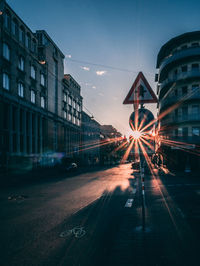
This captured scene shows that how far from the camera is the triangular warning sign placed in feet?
16.6

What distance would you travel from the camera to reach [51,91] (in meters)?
39.1

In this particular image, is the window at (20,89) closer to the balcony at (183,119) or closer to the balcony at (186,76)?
the balcony at (186,76)

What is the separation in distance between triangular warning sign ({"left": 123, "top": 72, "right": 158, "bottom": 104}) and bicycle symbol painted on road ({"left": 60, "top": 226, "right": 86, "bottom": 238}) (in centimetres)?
340

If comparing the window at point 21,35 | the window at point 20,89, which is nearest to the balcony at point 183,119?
the window at point 20,89

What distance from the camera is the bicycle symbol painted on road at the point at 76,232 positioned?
Answer: 5.24m

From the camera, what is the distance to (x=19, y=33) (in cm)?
2892

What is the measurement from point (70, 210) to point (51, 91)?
111 feet

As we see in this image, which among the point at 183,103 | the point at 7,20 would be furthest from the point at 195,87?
the point at 7,20

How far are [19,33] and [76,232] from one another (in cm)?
2970

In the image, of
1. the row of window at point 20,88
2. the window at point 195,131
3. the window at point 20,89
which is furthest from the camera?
the window at point 195,131

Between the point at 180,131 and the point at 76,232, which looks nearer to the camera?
the point at 76,232

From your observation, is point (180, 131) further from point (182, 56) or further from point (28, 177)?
point (28, 177)

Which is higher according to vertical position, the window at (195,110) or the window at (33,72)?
the window at (33,72)

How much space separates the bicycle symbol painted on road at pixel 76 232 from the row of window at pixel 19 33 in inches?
1055
